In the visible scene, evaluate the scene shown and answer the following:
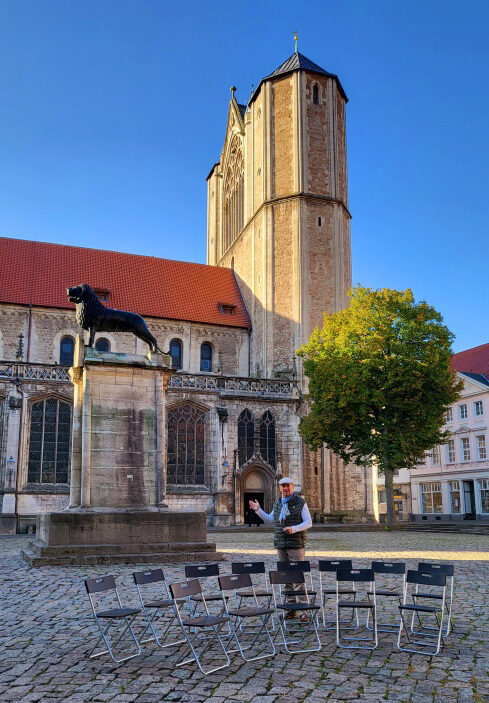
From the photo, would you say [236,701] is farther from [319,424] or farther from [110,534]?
[319,424]

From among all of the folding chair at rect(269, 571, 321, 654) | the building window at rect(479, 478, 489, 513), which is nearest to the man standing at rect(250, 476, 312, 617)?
the folding chair at rect(269, 571, 321, 654)

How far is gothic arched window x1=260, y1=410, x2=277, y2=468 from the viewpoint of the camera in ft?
111

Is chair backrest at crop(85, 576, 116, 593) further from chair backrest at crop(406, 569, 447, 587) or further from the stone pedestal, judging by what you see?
the stone pedestal

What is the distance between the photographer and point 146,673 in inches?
240

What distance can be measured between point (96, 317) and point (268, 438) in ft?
66.7

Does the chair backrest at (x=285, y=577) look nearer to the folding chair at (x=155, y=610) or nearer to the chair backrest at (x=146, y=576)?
the folding chair at (x=155, y=610)

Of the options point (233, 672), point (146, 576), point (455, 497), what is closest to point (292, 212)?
point (455, 497)

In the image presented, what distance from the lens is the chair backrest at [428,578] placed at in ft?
23.9

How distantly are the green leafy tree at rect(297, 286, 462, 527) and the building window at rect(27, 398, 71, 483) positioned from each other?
419 inches

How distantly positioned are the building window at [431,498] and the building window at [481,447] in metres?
5.69

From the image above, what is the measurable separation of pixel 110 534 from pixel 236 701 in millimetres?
9003

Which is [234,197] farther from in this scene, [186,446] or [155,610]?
[155,610]

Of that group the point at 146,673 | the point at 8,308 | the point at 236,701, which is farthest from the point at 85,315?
the point at 8,308

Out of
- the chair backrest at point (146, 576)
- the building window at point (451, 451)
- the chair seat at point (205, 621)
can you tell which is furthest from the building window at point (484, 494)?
the chair seat at point (205, 621)
